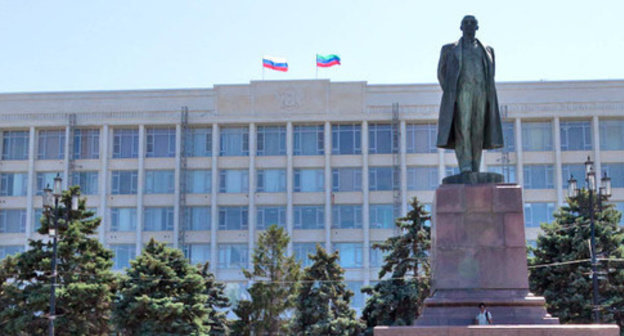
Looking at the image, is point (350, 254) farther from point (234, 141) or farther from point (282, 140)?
point (234, 141)

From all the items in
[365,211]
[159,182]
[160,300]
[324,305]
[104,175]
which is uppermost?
[104,175]

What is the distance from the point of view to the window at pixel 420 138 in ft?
187

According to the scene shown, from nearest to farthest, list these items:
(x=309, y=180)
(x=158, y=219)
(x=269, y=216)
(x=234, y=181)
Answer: (x=269, y=216), (x=309, y=180), (x=158, y=219), (x=234, y=181)

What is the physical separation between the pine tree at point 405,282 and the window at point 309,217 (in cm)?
1962

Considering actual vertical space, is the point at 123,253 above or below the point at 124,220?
below

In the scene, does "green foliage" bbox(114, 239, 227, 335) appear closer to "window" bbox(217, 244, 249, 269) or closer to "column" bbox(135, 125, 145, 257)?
"window" bbox(217, 244, 249, 269)

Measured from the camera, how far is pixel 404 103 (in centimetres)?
5669

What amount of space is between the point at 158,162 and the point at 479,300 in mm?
46158

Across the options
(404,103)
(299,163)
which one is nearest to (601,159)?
(404,103)

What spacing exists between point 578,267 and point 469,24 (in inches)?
783

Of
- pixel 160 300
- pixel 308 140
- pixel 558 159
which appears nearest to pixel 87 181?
pixel 308 140

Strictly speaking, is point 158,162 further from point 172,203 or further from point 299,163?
point 299,163

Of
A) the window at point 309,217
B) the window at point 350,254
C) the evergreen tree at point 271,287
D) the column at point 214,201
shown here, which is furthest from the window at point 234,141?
the evergreen tree at point 271,287

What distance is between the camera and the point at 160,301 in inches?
1372
